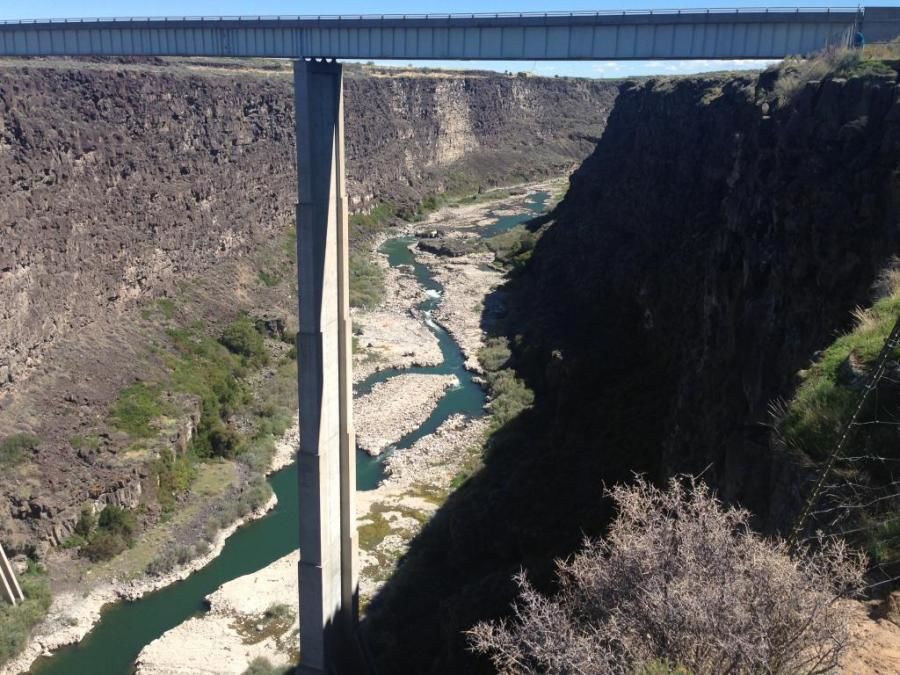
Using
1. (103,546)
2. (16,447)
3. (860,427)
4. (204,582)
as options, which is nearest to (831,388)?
(860,427)

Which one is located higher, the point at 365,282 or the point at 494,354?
the point at 494,354

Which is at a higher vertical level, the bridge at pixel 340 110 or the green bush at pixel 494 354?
the bridge at pixel 340 110

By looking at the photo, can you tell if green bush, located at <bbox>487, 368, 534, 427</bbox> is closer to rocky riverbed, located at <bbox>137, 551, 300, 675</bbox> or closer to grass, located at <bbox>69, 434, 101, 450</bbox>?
rocky riverbed, located at <bbox>137, 551, 300, 675</bbox>

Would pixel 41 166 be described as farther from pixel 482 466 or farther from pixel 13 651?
pixel 482 466

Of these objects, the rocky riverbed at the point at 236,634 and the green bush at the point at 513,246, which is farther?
the green bush at the point at 513,246

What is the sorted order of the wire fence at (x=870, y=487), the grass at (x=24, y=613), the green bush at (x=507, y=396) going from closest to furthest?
1. the wire fence at (x=870, y=487)
2. the grass at (x=24, y=613)
3. the green bush at (x=507, y=396)

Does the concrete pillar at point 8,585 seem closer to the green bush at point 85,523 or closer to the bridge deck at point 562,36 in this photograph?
the green bush at point 85,523

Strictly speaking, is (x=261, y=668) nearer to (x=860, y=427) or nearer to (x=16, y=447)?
(x=16, y=447)

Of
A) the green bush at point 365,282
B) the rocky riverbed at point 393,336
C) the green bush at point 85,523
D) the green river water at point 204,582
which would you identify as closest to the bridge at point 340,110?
the green river water at point 204,582
